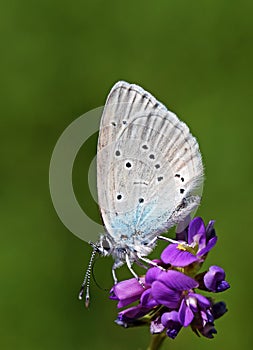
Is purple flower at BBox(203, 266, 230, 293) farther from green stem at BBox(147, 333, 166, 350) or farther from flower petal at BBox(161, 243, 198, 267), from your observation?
green stem at BBox(147, 333, 166, 350)

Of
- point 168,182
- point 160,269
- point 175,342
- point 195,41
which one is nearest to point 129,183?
point 168,182

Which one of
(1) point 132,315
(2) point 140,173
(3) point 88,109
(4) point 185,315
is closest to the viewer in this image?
(4) point 185,315

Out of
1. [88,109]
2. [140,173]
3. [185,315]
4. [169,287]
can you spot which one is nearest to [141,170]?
[140,173]

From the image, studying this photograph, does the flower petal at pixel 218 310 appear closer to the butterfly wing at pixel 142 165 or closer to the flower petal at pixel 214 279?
the flower petal at pixel 214 279

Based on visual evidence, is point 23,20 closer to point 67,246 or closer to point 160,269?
point 67,246

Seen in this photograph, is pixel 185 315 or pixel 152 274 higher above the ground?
pixel 152 274

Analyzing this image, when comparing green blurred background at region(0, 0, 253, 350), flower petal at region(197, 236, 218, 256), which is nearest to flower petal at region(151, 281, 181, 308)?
flower petal at region(197, 236, 218, 256)

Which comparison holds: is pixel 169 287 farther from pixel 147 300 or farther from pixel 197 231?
pixel 197 231
